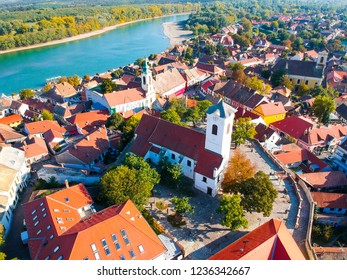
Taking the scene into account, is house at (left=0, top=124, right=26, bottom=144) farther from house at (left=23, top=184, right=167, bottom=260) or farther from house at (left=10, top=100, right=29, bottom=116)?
house at (left=23, top=184, right=167, bottom=260)

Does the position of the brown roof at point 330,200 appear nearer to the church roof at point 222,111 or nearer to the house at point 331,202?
the house at point 331,202

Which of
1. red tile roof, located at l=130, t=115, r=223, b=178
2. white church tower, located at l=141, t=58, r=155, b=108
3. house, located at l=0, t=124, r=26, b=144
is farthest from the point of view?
white church tower, located at l=141, t=58, r=155, b=108

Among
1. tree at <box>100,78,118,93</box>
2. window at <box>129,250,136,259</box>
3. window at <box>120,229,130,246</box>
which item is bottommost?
tree at <box>100,78,118,93</box>

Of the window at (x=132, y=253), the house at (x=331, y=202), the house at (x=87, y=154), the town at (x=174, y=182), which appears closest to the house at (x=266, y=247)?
the town at (x=174, y=182)

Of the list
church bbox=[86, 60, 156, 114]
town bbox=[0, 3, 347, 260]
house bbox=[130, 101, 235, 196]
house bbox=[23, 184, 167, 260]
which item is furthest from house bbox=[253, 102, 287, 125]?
house bbox=[23, 184, 167, 260]

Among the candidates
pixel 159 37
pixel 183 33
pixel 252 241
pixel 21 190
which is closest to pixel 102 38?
pixel 159 37

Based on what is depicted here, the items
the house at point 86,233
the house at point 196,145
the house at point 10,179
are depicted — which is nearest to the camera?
the house at point 86,233
